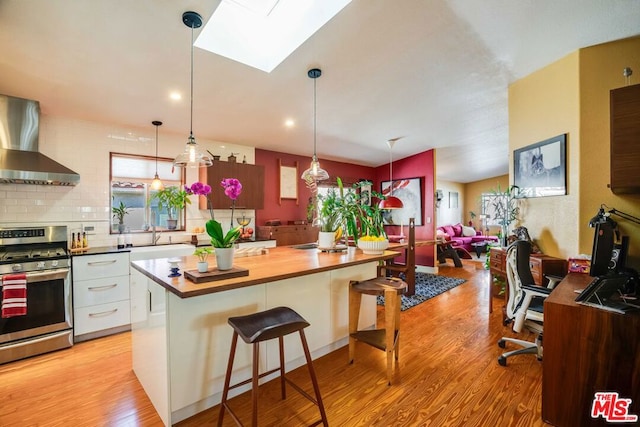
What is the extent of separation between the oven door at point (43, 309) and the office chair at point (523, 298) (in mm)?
3999

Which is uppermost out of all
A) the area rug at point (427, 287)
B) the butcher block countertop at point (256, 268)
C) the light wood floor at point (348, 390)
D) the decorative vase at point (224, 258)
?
the decorative vase at point (224, 258)

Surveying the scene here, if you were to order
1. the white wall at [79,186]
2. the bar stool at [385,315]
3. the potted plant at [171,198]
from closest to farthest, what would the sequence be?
the bar stool at [385,315]
the white wall at [79,186]
the potted plant at [171,198]

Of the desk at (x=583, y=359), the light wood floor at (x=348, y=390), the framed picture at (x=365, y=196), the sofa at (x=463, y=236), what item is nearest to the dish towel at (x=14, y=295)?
the light wood floor at (x=348, y=390)

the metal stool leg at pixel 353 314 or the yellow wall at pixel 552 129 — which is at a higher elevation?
the yellow wall at pixel 552 129

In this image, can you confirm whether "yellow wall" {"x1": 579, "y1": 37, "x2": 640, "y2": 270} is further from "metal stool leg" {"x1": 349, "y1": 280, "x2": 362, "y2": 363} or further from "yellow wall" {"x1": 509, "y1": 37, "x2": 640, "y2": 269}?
"metal stool leg" {"x1": 349, "y1": 280, "x2": 362, "y2": 363}

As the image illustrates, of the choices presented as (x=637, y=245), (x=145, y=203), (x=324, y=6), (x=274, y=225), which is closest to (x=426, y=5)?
(x=324, y=6)

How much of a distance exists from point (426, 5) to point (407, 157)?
4402mm

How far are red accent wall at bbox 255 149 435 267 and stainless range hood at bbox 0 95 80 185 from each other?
8.92 feet

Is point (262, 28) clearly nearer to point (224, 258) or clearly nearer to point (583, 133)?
point (224, 258)

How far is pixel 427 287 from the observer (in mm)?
4723

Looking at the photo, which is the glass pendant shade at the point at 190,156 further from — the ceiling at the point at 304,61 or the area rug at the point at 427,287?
the area rug at the point at 427,287

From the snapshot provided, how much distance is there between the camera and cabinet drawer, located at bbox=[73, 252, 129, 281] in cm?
279

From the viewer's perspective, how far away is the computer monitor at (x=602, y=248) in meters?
1.94

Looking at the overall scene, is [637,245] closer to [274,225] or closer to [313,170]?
[313,170]
